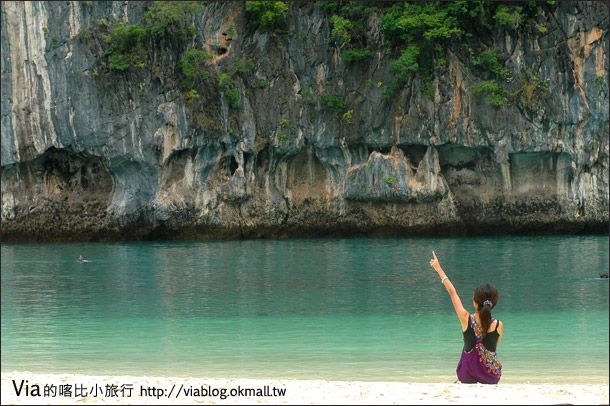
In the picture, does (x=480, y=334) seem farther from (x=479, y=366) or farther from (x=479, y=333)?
(x=479, y=366)

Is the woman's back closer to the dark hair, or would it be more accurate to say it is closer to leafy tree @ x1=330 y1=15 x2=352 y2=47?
the dark hair

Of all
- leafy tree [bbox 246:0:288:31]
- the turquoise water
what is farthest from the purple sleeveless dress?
leafy tree [bbox 246:0:288:31]

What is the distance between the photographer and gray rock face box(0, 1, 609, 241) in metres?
30.5

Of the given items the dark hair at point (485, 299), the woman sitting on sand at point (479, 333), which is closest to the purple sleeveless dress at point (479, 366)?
the woman sitting on sand at point (479, 333)

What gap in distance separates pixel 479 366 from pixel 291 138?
24930 millimetres

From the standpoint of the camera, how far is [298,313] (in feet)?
46.3

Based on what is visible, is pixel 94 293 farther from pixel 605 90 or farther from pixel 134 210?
pixel 605 90

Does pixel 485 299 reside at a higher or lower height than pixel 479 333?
higher

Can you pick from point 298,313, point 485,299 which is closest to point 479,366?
point 485,299

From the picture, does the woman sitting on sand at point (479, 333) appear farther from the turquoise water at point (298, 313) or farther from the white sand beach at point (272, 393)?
the turquoise water at point (298, 313)

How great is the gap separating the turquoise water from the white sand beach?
209cm

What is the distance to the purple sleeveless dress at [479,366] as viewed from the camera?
629cm

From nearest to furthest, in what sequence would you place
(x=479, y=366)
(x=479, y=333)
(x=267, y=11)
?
(x=479, y=333) < (x=479, y=366) < (x=267, y=11)

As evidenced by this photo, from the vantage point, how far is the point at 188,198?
30.7 m
